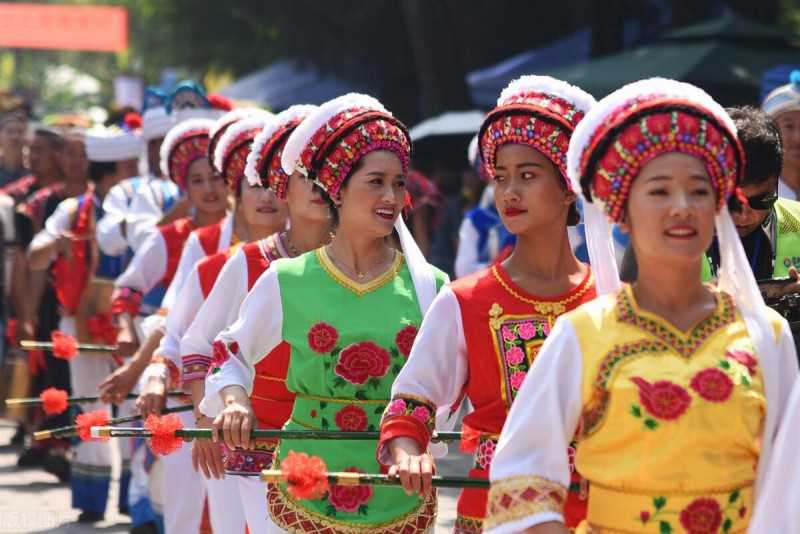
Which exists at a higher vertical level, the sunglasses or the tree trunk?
the tree trunk

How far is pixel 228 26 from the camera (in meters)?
26.5

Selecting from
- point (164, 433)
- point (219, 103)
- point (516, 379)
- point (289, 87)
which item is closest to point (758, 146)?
point (516, 379)

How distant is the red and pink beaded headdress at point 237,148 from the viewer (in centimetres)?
805

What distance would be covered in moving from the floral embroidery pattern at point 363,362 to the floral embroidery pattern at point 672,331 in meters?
1.69

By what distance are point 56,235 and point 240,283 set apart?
4.77 metres

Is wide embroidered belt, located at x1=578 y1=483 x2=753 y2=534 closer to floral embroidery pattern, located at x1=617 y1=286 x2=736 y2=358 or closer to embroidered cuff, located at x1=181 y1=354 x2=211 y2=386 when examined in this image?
floral embroidery pattern, located at x1=617 y1=286 x2=736 y2=358

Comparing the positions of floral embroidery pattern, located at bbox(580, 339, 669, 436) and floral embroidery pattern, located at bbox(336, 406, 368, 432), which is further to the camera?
floral embroidery pattern, located at bbox(336, 406, 368, 432)

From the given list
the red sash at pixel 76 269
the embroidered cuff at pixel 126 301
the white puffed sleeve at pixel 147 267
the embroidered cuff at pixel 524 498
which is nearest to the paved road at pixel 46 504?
the red sash at pixel 76 269

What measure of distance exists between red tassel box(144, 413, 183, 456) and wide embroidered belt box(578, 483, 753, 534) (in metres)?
1.98

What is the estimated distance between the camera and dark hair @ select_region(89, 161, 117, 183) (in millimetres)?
11617

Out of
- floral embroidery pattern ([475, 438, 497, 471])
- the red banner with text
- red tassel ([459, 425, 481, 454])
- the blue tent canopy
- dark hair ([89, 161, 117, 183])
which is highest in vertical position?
the red banner with text

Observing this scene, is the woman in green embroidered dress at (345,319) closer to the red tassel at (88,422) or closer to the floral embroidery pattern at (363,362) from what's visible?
the floral embroidery pattern at (363,362)

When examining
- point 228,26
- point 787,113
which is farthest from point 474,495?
point 228,26

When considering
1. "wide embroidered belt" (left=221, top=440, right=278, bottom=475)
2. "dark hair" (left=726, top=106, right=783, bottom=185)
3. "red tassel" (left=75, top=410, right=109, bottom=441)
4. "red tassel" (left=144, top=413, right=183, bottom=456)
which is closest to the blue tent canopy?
"wide embroidered belt" (left=221, top=440, right=278, bottom=475)
